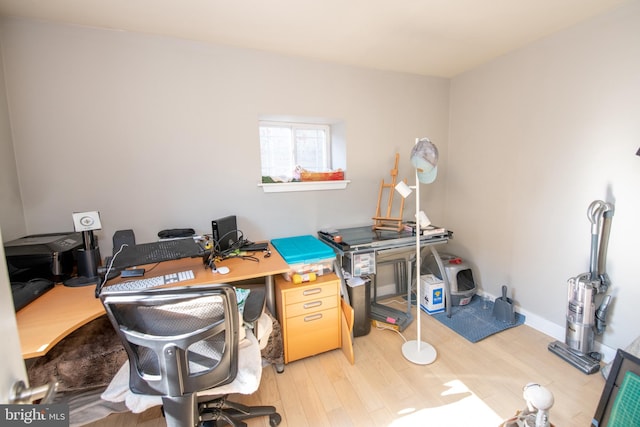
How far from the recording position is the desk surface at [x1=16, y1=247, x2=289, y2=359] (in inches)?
44.3

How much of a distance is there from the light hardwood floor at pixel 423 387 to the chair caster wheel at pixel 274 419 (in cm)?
4

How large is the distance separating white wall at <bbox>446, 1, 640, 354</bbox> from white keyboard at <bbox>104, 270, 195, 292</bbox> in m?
2.60

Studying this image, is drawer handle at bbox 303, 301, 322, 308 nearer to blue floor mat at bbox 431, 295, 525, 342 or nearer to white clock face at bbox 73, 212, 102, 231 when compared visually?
blue floor mat at bbox 431, 295, 525, 342

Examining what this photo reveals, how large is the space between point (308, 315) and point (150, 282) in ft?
→ 3.32

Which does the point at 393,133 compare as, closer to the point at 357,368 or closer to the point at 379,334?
the point at 379,334

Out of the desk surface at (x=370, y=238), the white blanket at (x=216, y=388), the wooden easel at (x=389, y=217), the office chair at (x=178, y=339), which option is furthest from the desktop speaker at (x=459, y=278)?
the office chair at (x=178, y=339)

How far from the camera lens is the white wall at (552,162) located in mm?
1778

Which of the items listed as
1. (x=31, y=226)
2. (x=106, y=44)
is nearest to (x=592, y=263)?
(x=106, y=44)

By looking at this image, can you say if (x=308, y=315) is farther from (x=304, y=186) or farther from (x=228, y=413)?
(x=304, y=186)

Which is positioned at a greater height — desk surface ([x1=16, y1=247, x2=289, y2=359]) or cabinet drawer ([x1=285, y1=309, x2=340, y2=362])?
desk surface ([x1=16, y1=247, x2=289, y2=359])

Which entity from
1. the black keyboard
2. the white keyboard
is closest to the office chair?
the white keyboard

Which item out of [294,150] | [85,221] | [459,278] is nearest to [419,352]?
[459,278]

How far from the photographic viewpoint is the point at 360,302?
2.24 meters

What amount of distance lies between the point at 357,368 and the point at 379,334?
1.49 feet
